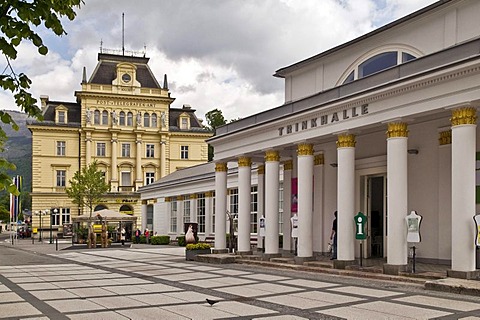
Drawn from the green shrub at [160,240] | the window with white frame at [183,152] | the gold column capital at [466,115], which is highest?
the window with white frame at [183,152]

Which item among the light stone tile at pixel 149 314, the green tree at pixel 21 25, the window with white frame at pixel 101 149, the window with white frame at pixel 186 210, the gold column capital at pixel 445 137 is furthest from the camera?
the window with white frame at pixel 101 149

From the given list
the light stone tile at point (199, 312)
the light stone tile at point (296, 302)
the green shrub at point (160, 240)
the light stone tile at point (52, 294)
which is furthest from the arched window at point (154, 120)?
the light stone tile at point (199, 312)

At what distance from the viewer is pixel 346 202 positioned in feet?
60.7

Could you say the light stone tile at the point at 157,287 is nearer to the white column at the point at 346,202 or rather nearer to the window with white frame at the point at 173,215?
the white column at the point at 346,202

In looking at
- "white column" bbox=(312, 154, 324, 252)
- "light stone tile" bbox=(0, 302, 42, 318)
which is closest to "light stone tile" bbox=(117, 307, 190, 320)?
"light stone tile" bbox=(0, 302, 42, 318)

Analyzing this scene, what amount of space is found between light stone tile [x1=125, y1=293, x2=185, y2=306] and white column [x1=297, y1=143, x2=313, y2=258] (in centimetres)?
771

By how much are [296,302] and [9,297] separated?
6577 millimetres

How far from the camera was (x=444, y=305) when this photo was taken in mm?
11492

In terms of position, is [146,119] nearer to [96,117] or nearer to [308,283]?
[96,117]

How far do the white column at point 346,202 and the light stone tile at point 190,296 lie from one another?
6100 mm

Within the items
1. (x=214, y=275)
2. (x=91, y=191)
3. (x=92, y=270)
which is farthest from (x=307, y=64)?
(x=91, y=191)

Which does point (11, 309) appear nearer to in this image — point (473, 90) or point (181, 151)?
point (473, 90)

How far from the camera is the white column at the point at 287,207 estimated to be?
25.2 m

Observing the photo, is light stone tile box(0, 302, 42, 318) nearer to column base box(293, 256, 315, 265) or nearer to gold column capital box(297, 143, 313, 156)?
column base box(293, 256, 315, 265)
